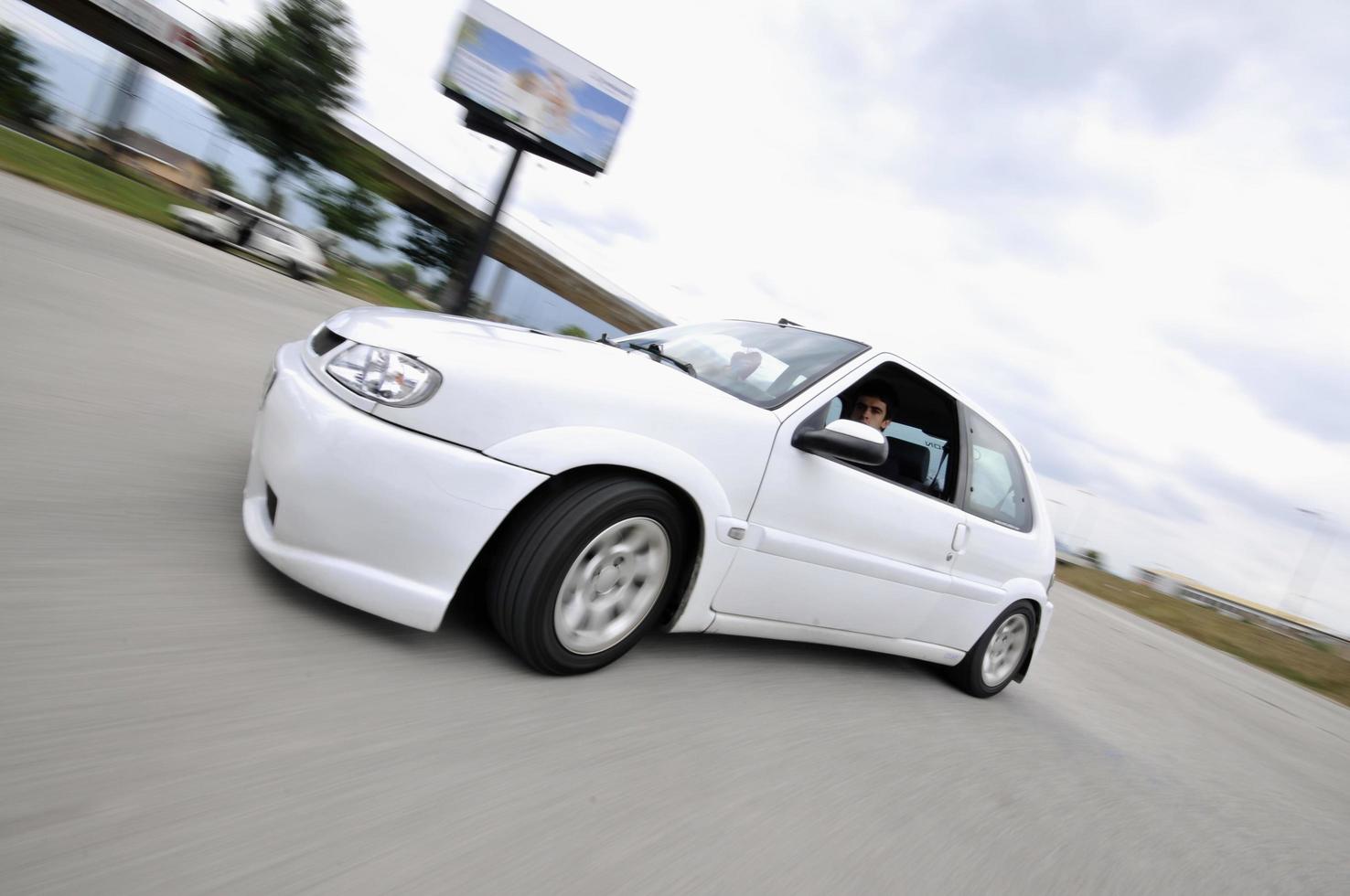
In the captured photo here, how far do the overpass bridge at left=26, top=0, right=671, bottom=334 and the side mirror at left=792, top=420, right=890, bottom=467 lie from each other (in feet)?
85.4

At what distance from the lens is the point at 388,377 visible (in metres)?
2.47

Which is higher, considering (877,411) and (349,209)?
(349,209)

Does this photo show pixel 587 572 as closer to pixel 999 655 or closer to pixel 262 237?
pixel 999 655

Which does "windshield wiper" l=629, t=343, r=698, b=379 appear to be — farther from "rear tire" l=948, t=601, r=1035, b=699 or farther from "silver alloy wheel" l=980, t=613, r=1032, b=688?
"silver alloy wheel" l=980, t=613, r=1032, b=688

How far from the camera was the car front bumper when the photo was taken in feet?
7.81

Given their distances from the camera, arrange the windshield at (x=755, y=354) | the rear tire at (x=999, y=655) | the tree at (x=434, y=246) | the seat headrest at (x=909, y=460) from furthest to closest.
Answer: the tree at (x=434, y=246)
the rear tire at (x=999, y=655)
the seat headrest at (x=909, y=460)
the windshield at (x=755, y=354)

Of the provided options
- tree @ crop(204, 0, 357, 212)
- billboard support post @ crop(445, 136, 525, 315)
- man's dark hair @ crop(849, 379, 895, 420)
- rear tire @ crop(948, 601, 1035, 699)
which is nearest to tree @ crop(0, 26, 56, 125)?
tree @ crop(204, 0, 357, 212)

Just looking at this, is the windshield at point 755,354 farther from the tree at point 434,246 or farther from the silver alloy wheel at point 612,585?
the tree at point 434,246

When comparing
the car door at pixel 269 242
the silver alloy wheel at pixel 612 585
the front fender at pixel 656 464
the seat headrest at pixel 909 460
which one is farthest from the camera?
the car door at pixel 269 242

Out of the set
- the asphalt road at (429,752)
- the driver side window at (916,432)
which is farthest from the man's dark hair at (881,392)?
the asphalt road at (429,752)

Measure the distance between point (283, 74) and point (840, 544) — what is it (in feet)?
106

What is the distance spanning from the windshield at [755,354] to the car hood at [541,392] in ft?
0.66

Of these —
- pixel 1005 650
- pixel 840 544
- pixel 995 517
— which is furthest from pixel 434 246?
pixel 840 544

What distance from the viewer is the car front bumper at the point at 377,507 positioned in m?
2.38
